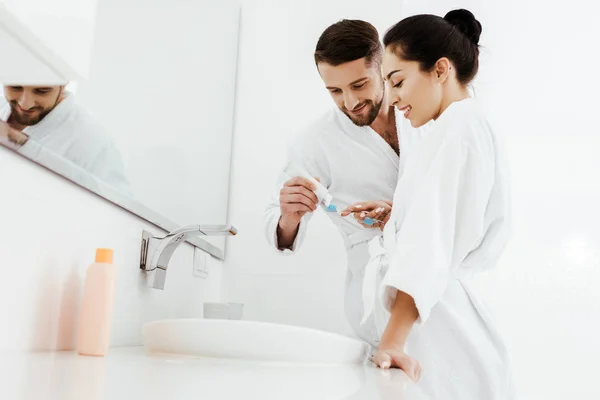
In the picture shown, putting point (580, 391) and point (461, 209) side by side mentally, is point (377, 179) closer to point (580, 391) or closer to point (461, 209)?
point (461, 209)

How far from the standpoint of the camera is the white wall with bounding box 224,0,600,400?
6.06ft

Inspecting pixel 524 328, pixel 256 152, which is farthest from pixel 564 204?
pixel 256 152

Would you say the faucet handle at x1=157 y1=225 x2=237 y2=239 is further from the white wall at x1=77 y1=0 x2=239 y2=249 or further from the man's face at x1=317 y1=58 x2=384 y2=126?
the man's face at x1=317 y1=58 x2=384 y2=126

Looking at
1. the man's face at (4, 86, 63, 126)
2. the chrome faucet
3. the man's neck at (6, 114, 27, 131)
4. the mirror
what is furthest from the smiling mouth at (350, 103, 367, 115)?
the man's neck at (6, 114, 27, 131)

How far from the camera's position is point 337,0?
2088 mm

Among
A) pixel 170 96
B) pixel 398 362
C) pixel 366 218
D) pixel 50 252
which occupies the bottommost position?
pixel 398 362

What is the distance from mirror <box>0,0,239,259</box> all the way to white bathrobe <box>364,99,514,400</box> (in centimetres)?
57

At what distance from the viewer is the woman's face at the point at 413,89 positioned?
1.53m

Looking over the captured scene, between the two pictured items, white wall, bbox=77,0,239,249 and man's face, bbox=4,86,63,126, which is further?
white wall, bbox=77,0,239,249

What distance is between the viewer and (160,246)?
1187 millimetres

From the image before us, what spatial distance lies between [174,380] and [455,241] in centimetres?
76

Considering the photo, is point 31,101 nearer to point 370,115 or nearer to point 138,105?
point 138,105

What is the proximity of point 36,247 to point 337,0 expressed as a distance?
161 centimetres

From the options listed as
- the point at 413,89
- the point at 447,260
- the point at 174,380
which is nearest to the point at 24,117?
the point at 174,380
